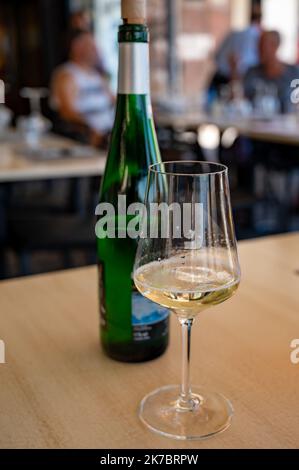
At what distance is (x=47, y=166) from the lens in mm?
2002

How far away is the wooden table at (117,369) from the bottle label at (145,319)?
30 mm

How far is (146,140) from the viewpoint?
696mm

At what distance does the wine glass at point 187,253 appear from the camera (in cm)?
48

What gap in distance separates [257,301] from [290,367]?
16 cm

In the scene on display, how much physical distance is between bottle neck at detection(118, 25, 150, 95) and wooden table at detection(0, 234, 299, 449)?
0.95 ft

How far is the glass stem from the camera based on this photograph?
0.52 m

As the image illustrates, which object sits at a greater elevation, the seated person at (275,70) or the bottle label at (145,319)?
the seated person at (275,70)

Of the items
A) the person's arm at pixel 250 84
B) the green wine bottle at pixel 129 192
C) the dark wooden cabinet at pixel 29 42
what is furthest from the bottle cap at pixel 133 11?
the dark wooden cabinet at pixel 29 42

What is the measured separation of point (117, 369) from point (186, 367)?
0.38 ft

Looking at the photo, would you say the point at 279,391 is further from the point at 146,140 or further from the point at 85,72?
the point at 85,72

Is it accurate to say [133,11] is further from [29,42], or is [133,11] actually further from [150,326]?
[29,42]

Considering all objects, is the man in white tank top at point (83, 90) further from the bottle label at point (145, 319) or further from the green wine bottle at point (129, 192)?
the bottle label at point (145, 319)

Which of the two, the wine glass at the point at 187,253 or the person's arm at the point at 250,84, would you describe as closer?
the wine glass at the point at 187,253

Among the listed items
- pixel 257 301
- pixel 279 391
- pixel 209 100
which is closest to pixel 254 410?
pixel 279 391
